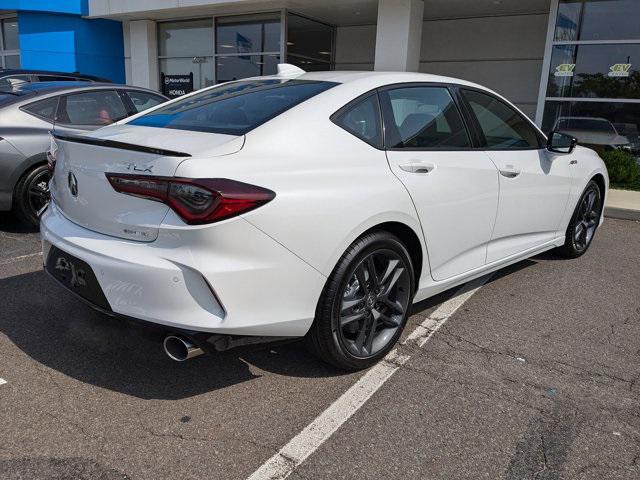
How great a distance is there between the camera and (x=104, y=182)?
8.73 ft

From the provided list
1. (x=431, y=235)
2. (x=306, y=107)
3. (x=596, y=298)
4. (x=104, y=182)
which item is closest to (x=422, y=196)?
(x=431, y=235)

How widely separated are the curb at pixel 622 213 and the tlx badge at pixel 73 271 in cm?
738

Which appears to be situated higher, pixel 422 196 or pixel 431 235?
pixel 422 196

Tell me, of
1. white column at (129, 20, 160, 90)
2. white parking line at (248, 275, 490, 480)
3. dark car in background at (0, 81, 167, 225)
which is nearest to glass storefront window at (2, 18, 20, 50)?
white column at (129, 20, 160, 90)

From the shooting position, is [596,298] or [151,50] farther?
[151,50]

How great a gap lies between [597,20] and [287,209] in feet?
38.3

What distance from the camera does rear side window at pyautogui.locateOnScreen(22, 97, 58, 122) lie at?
583 cm

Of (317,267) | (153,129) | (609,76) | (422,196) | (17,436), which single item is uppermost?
(609,76)

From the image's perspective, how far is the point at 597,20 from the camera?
1162 centimetres

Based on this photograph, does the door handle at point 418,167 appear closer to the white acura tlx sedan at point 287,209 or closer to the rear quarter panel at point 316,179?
the white acura tlx sedan at point 287,209

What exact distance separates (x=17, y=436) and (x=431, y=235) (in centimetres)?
233

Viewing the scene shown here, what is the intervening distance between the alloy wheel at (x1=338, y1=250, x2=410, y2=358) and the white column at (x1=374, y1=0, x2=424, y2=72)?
33.8ft

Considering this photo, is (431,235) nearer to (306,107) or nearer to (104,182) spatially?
(306,107)

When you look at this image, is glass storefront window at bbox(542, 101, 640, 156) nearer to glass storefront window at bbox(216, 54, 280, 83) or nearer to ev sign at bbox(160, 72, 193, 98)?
glass storefront window at bbox(216, 54, 280, 83)
